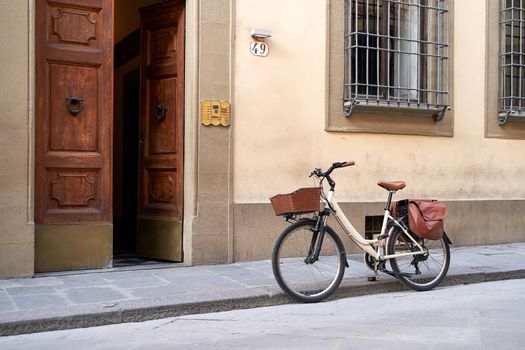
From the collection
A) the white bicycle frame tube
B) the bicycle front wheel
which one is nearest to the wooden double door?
the bicycle front wheel

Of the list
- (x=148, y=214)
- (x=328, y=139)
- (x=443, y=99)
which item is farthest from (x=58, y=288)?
(x=443, y=99)

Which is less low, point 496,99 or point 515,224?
point 496,99

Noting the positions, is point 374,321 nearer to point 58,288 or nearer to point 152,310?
point 152,310

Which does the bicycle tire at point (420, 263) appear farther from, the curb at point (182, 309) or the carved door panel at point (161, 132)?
the carved door panel at point (161, 132)

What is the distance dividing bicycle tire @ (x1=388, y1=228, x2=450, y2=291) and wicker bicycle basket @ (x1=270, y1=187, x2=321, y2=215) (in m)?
1.06

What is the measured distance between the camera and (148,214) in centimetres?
790

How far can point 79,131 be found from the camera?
6930mm

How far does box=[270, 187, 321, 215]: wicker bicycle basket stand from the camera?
19.0 ft

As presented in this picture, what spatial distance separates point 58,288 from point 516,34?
24.8 ft

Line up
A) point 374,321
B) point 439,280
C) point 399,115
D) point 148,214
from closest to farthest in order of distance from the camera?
point 374,321 < point 439,280 < point 148,214 < point 399,115

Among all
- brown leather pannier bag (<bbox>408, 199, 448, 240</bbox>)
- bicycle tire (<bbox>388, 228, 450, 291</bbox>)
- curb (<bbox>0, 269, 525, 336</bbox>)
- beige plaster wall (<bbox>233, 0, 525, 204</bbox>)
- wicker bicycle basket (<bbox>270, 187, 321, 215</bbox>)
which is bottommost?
curb (<bbox>0, 269, 525, 336</bbox>)

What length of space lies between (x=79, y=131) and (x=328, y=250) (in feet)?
9.78

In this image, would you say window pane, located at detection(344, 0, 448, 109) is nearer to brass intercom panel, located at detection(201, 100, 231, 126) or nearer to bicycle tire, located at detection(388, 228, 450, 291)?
brass intercom panel, located at detection(201, 100, 231, 126)

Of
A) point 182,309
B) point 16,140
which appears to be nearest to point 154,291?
point 182,309
